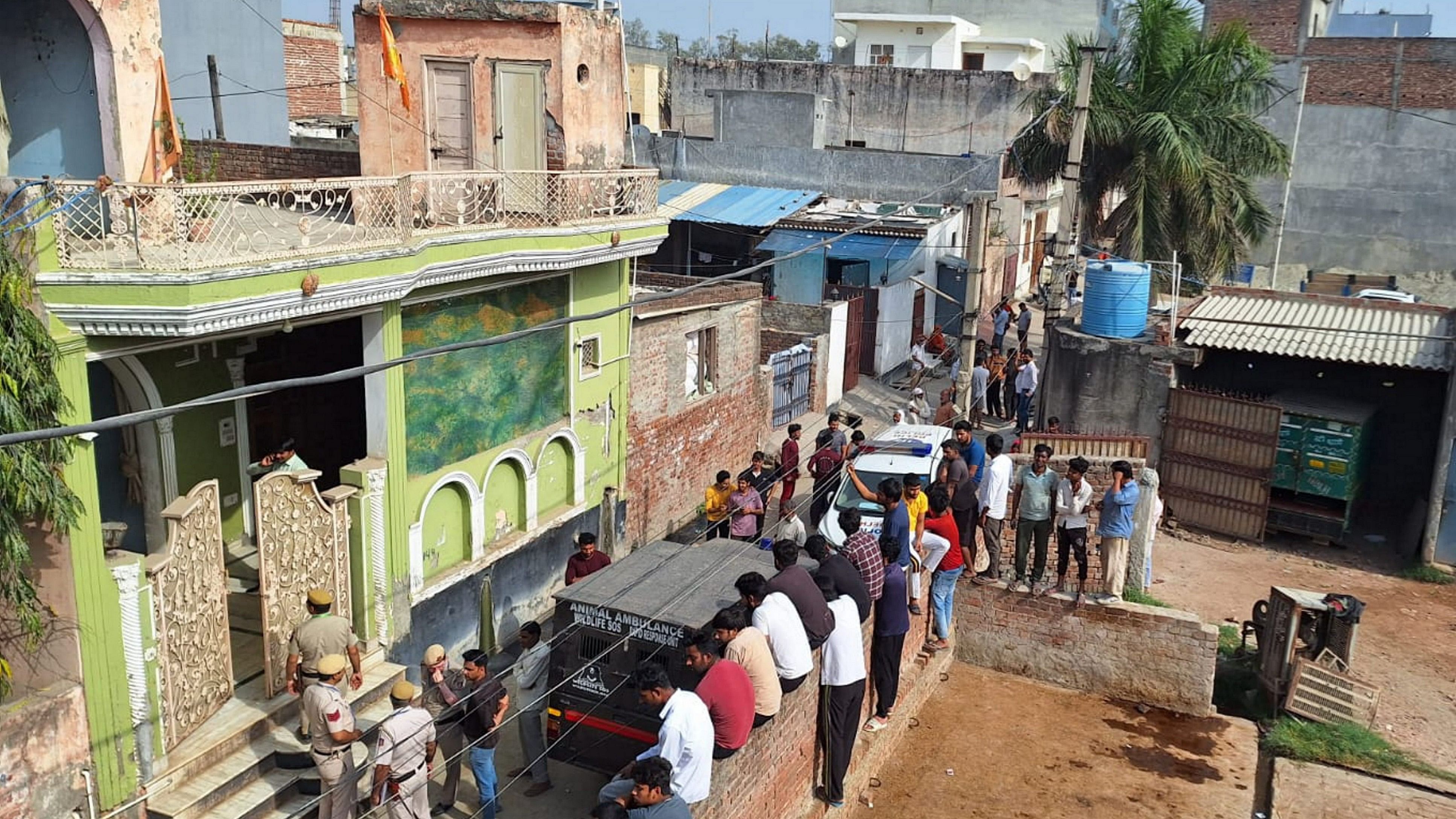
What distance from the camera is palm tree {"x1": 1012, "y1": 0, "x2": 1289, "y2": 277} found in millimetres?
20938

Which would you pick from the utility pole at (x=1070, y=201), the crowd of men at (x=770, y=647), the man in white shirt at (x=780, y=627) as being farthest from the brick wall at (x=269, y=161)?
the utility pole at (x=1070, y=201)

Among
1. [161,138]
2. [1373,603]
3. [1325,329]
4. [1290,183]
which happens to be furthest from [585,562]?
[1290,183]

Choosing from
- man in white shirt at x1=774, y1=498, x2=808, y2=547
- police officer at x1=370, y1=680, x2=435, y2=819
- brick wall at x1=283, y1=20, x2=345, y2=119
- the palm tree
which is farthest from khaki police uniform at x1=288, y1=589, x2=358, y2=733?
brick wall at x1=283, y1=20, x2=345, y2=119

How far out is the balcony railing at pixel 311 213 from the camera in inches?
290

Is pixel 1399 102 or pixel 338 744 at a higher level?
pixel 1399 102

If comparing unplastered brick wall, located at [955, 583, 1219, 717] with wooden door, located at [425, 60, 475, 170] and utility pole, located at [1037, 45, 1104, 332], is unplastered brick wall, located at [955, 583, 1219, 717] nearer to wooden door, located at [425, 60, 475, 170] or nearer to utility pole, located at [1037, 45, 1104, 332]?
wooden door, located at [425, 60, 475, 170]

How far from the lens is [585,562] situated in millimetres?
10234

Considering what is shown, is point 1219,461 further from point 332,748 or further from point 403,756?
point 332,748

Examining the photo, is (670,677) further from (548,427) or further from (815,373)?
(815,373)

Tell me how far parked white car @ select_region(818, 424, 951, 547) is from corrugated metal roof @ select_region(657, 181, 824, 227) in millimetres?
11532

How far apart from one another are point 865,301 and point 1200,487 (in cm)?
850

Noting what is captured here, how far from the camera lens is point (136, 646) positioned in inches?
307

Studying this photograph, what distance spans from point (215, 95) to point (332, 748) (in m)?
10.7

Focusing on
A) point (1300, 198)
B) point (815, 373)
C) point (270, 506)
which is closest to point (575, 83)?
point (270, 506)
